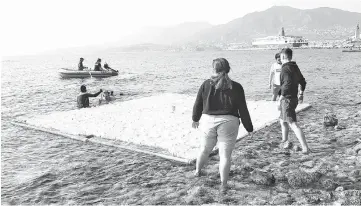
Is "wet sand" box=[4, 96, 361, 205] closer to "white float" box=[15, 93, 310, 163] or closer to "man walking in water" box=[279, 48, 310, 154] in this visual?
"white float" box=[15, 93, 310, 163]

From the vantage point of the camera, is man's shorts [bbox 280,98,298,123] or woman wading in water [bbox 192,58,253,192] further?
man's shorts [bbox 280,98,298,123]

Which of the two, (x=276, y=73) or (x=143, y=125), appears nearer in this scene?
(x=143, y=125)

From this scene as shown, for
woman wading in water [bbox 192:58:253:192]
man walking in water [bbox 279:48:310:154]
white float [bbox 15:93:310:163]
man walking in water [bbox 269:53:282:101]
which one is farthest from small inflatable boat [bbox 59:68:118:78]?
woman wading in water [bbox 192:58:253:192]

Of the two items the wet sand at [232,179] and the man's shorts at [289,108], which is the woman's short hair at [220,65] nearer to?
the wet sand at [232,179]

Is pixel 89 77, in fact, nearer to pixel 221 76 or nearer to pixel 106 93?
pixel 106 93

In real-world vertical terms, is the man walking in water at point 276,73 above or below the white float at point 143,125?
above

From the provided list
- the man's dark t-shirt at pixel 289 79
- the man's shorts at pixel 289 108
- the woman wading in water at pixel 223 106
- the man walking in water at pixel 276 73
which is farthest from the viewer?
the man walking in water at pixel 276 73

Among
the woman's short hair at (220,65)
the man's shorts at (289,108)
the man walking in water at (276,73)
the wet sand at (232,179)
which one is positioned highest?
the woman's short hair at (220,65)

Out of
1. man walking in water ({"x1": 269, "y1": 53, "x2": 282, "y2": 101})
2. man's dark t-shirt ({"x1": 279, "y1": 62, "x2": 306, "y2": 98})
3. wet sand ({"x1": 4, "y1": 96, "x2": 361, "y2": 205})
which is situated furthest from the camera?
man walking in water ({"x1": 269, "y1": 53, "x2": 282, "y2": 101})

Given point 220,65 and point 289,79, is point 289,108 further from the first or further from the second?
point 220,65

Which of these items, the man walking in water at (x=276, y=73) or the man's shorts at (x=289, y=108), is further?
the man walking in water at (x=276, y=73)

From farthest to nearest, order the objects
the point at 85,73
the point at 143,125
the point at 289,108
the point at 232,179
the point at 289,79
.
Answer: the point at 85,73 → the point at 143,125 → the point at 289,108 → the point at 289,79 → the point at 232,179

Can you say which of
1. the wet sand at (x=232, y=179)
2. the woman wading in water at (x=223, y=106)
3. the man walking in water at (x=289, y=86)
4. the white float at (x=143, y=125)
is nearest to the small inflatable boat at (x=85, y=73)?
the white float at (x=143, y=125)

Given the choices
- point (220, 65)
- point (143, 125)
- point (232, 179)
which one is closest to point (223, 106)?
point (220, 65)
